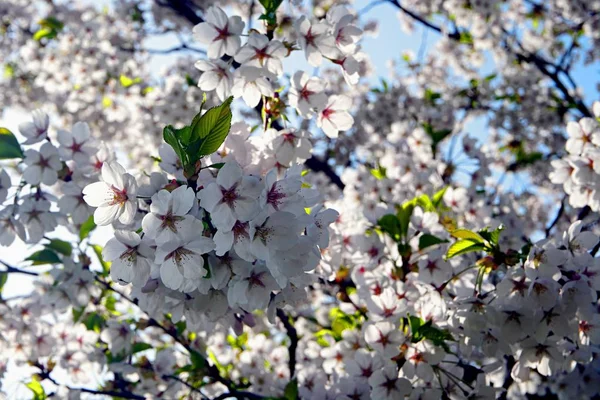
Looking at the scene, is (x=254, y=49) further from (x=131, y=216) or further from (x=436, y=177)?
(x=436, y=177)

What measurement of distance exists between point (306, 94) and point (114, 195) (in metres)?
1.00

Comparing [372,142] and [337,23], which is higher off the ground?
[372,142]

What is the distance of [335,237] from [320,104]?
71 cm

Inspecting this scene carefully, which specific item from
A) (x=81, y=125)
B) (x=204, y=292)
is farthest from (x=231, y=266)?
(x=81, y=125)

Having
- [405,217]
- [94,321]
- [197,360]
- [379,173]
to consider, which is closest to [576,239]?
[405,217]

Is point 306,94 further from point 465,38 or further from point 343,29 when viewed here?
point 465,38

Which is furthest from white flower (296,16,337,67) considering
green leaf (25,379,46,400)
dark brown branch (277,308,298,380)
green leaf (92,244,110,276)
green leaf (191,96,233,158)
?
green leaf (25,379,46,400)

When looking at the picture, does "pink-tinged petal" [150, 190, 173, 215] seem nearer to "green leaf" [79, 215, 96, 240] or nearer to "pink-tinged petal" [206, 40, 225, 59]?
"pink-tinged petal" [206, 40, 225, 59]

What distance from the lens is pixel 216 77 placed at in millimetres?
2143

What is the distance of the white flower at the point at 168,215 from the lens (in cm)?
144

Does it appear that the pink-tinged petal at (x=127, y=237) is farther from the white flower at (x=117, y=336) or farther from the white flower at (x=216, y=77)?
the white flower at (x=117, y=336)

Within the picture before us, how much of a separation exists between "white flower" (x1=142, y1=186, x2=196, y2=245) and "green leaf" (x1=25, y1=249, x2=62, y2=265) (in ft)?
5.56

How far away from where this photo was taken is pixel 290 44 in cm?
213

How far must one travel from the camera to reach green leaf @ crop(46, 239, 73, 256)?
2.81 meters
